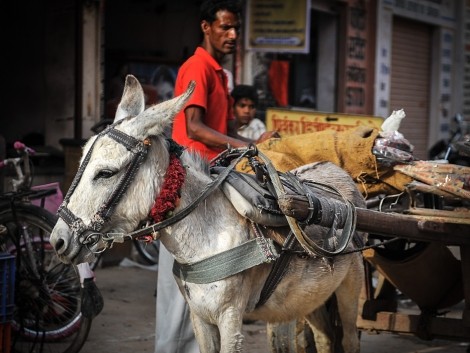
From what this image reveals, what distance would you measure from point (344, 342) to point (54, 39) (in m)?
5.49

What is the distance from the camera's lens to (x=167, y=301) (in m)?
4.72

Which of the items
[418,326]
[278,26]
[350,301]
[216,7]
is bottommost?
[418,326]

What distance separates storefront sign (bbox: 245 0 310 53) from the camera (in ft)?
32.8

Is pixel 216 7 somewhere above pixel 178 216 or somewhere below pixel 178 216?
above

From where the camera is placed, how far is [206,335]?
12.3ft

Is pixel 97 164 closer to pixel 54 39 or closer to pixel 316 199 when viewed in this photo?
pixel 316 199

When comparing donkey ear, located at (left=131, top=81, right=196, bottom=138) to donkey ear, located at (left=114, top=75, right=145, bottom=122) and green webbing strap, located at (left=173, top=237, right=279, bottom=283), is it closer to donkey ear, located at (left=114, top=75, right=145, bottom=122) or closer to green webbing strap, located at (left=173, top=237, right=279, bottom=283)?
donkey ear, located at (left=114, top=75, right=145, bottom=122)

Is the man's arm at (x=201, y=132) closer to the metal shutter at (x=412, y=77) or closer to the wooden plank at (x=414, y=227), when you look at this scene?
the wooden plank at (x=414, y=227)

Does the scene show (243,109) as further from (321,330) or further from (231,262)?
(231,262)

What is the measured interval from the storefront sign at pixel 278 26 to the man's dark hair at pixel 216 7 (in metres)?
5.13

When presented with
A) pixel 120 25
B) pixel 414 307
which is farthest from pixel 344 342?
pixel 120 25

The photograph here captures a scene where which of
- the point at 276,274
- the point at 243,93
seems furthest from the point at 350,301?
the point at 243,93

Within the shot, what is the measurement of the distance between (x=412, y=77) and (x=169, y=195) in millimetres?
11865

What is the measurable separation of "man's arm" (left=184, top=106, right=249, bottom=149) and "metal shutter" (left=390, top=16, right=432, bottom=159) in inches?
388
